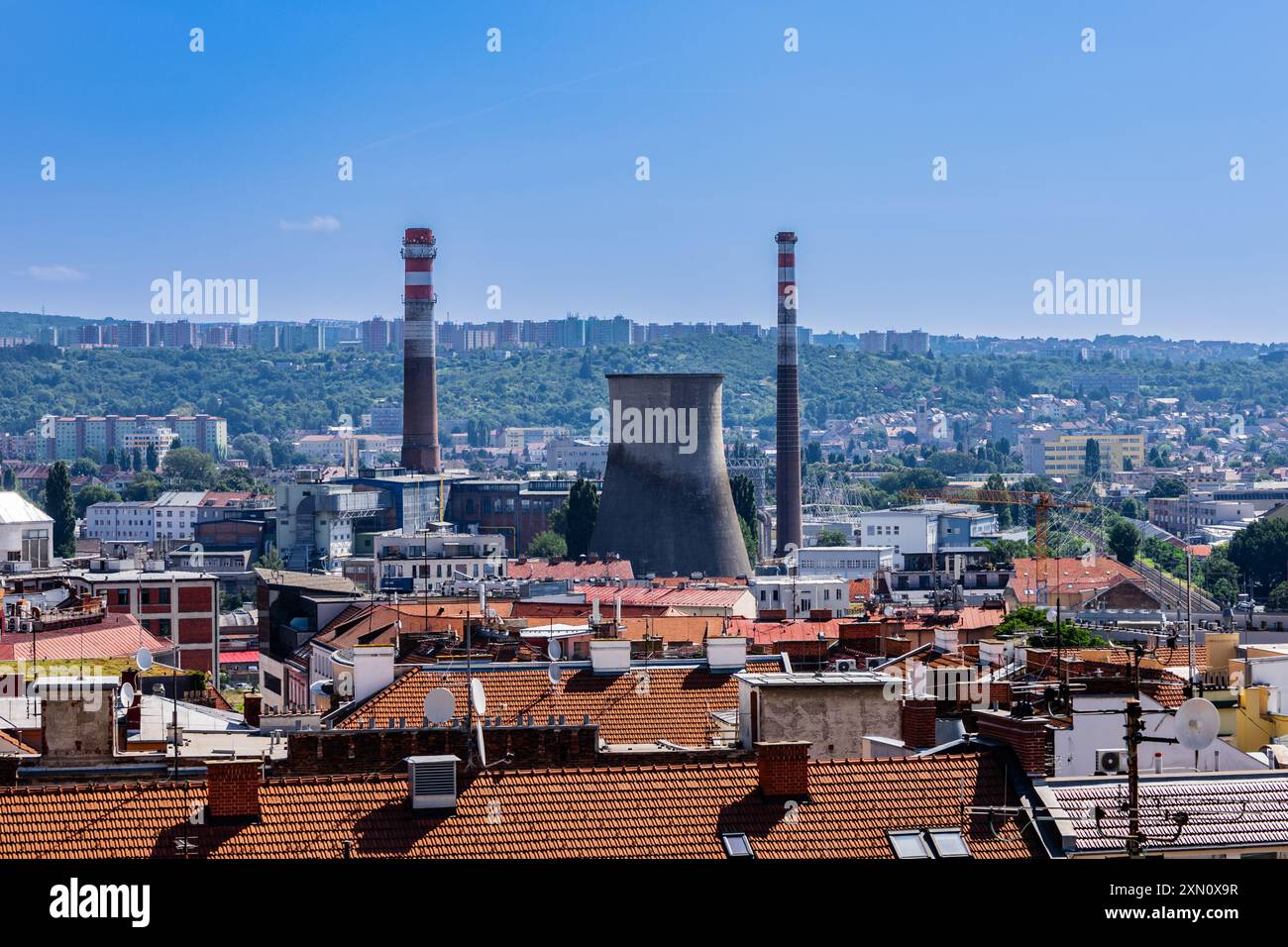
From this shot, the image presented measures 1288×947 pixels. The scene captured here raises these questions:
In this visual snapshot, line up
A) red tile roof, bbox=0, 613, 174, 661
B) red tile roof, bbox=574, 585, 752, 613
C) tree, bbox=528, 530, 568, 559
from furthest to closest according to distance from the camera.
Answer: tree, bbox=528, 530, 568, 559 → red tile roof, bbox=574, 585, 752, 613 → red tile roof, bbox=0, 613, 174, 661

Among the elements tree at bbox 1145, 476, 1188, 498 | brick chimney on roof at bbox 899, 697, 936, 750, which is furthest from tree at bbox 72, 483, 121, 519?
brick chimney on roof at bbox 899, 697, 936, 750

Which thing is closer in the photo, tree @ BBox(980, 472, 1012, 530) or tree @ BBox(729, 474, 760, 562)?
tree @ BBox(729, 474, 760, 562)

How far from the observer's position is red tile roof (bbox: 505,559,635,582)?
45156mm

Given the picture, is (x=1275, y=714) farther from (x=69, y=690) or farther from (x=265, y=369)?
(x=265, y=369)

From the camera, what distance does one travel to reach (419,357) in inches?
2869

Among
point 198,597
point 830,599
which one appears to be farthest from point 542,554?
point 198,597

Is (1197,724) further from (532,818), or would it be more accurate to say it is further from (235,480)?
(235,480)

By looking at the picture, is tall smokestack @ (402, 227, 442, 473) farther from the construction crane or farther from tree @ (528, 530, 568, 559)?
the construction crane

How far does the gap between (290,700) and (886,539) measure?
4662 centimetres

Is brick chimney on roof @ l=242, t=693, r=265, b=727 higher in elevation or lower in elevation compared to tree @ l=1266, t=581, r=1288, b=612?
higher

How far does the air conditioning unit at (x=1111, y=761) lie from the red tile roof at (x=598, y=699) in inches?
102

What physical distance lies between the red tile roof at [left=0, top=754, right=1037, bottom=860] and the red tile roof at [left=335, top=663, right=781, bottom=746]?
331cm

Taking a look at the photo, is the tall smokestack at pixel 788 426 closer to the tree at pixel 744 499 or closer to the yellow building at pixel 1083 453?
the tree at pixel 744 499

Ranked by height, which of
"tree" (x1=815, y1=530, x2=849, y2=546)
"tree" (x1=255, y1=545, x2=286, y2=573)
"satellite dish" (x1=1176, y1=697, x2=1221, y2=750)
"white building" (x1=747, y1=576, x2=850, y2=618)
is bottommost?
"tree" (x1=255, y1=545, x2=286, y2=573)
